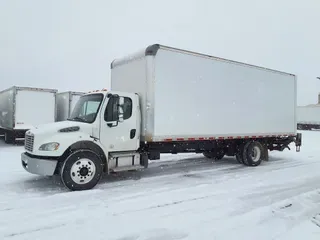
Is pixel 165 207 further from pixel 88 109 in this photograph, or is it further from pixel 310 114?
pixel 310 114

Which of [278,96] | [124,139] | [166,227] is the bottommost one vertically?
[166,227]

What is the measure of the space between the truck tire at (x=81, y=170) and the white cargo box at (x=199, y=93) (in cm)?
175

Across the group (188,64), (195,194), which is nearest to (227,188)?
(195,194)

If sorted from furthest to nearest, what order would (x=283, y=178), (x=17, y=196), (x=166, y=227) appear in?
(x=283, y=178), (x=17, y=196), (x=166, y=227)

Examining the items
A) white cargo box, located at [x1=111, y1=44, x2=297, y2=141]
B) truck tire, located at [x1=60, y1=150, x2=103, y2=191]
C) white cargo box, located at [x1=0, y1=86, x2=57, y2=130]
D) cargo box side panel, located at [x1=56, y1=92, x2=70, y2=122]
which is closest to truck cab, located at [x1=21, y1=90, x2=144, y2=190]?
truck tire, located at [x1=60, y1=150, x2=103, y2=191]

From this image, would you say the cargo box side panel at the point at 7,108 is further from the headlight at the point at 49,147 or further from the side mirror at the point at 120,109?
the side mirror at the point at 120,109

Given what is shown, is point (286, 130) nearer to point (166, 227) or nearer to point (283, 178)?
point (283, 178)

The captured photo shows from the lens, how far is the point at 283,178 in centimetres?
872

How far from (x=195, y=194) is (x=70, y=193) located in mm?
2940

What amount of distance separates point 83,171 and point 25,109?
41.9ft

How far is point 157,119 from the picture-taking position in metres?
8.04

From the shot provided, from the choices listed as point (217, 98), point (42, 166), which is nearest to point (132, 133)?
point (42, 166)

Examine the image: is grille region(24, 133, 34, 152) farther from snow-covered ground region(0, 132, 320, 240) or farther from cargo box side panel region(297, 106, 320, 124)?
cargo box side panel region(297, 106, 320, 124)

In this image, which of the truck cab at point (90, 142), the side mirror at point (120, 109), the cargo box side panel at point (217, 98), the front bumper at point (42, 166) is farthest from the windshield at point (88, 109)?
the cargo box side panel at point (217, 98)
